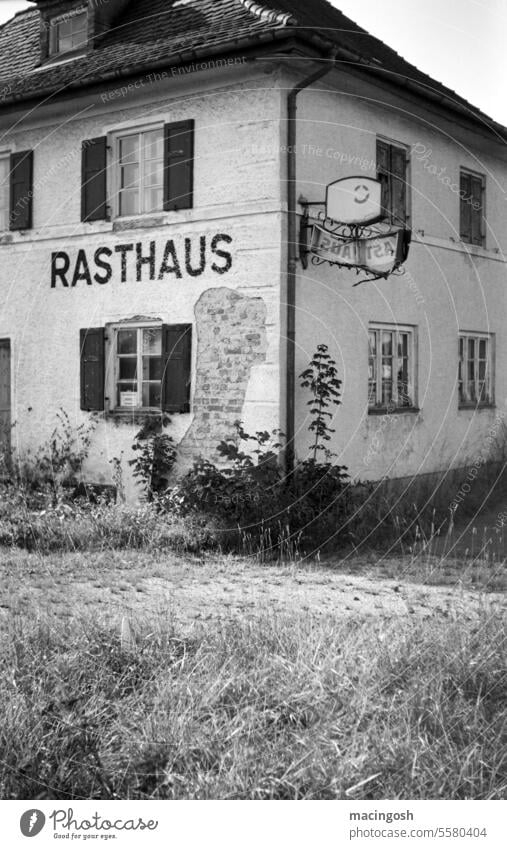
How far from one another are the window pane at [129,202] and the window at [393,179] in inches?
117

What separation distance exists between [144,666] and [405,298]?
8.72 m

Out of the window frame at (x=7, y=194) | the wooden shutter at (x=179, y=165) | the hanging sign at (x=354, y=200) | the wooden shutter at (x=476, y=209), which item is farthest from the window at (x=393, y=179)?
the window frame at (x=7, y=194)

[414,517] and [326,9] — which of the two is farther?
[326,9]

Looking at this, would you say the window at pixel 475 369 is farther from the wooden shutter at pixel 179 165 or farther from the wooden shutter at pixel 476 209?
the wooden shutter at pixel 179 165

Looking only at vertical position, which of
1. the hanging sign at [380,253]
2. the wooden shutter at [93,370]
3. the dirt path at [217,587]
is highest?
the hanging sign at [380,253]

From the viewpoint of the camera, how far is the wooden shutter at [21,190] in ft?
42.6

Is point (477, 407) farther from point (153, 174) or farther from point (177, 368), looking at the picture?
point (153, 174)

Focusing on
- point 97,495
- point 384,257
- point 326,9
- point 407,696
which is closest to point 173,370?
point 97,495

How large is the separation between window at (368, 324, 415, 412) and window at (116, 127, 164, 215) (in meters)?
3.08

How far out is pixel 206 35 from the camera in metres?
10.7

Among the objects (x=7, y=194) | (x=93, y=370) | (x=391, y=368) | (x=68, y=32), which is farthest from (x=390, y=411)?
(x=68, y=32)

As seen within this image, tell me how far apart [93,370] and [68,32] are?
4613mm

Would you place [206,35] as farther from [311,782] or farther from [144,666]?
[311,782]

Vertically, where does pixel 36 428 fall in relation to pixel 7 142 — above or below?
below
